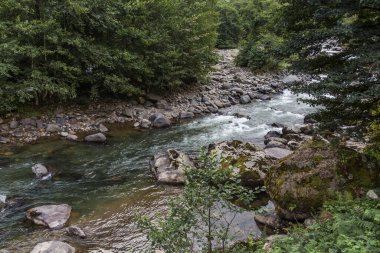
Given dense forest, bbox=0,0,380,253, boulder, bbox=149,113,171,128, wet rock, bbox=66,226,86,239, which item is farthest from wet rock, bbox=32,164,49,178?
boulder, bbox=149,113,171,128

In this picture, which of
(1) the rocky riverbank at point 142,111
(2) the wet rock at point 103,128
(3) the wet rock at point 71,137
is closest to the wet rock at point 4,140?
(1) the rocky riverbank at point 142,111

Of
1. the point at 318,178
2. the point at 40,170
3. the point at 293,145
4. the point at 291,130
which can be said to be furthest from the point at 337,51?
the point at 40,170

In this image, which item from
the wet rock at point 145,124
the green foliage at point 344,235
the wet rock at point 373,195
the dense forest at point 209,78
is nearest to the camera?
the green foliage at point 344,235

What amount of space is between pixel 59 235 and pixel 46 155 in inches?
267

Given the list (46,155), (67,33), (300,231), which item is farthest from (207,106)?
(300,231)

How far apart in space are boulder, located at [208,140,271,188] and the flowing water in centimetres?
201

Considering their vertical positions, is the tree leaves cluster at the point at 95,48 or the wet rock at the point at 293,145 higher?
the tree leaves cluster at the point at 95,48

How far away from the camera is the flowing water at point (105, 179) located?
9.32m

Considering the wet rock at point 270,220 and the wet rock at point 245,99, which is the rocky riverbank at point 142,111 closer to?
the wet rock at point 245,99

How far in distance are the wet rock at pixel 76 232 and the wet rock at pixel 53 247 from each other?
76 cm

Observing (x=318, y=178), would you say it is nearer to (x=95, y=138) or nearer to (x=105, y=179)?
(x=105, y=179)

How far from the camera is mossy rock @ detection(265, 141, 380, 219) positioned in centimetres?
857

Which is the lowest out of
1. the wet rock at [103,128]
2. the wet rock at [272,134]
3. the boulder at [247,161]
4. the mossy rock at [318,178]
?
the wet rock at [103,128]

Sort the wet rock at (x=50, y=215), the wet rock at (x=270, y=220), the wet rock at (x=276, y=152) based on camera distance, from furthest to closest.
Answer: the wet rock at (x=276, y=152), the wet rock at (x=50, y=215), the wet rock at (x=270, y=220)
